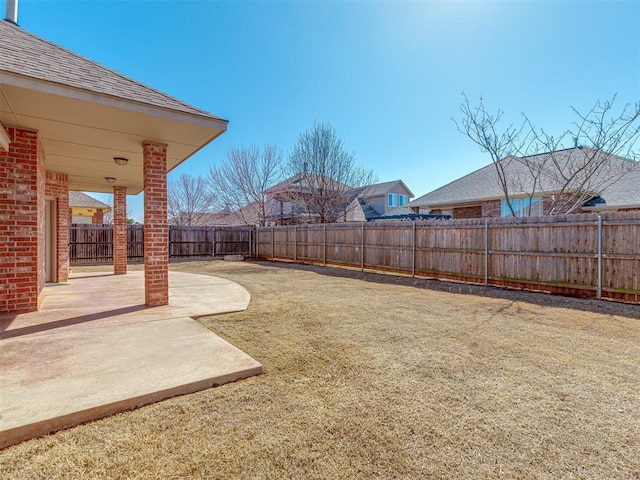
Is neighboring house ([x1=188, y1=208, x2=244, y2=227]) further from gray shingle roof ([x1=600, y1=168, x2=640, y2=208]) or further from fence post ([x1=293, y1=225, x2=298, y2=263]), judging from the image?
gray shingle roof ([x1=600, y1=168, x2=640, y2=208])

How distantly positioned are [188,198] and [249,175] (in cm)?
938

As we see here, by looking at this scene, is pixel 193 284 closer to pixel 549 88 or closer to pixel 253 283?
pixel 253 283

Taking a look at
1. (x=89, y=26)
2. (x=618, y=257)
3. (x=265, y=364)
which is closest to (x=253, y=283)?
(x=265, y=364)

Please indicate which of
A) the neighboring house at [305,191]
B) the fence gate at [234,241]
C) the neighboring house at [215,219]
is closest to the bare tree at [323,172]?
the neighboring house at [305,191]

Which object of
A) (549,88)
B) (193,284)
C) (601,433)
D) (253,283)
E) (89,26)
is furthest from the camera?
(549,88)

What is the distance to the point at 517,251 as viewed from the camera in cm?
804

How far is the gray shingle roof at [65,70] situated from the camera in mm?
3707

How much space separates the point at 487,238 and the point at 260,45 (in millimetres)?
8934

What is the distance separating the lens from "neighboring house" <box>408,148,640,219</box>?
12820 millimetres

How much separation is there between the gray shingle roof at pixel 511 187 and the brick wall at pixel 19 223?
13.2 metres

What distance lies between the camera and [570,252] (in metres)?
7.15

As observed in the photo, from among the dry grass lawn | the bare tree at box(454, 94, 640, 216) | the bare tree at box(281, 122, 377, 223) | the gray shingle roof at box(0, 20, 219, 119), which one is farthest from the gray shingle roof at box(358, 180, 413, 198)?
the dry grass lawn

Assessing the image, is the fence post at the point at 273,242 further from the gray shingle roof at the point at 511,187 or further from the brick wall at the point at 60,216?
the brick wall at the point at 60,216

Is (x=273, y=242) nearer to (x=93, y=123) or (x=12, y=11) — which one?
(x=12, y=11)
